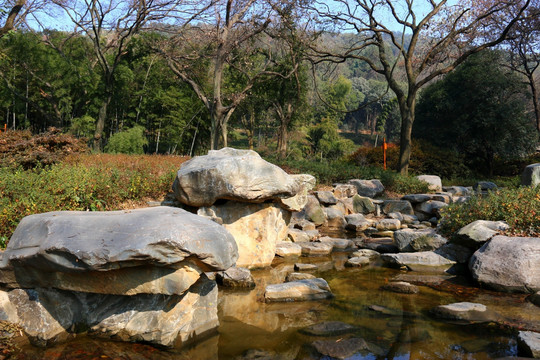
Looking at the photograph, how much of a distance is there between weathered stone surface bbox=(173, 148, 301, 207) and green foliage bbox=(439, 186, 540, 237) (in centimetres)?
358

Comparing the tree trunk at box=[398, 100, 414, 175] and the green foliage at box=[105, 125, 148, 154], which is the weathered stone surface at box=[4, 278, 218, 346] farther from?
the tree trunk at box=[398, 100, 414, 175]

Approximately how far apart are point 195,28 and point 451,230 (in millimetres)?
11201

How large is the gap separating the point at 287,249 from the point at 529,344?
454 cm

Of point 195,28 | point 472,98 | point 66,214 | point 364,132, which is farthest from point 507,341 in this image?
point 364,132

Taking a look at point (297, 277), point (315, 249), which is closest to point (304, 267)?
point (297, 277)

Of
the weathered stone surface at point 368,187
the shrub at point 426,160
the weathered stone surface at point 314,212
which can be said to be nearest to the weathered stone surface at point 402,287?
the weathered stone surface at point 314,212

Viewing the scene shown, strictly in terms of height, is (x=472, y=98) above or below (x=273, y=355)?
above

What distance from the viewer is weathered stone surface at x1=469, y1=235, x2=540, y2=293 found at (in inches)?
226

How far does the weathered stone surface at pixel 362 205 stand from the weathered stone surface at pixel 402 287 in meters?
5.95

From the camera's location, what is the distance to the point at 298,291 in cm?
544

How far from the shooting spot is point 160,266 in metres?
3.62

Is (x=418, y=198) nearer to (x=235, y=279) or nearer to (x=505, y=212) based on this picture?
(x=505, y=212)

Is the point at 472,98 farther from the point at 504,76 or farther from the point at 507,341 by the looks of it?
the point at 507,341

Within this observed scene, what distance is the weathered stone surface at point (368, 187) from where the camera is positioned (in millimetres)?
13202
